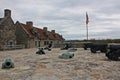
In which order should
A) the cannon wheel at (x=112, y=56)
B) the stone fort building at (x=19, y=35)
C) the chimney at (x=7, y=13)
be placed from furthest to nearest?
1. the chimney at (x=7, y=13)
2. the stone fort building at (x=19, y=35)
3. the cannon wheel at (x=112, y=56)

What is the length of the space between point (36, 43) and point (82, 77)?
47.3m

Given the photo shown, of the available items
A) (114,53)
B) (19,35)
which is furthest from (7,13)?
(114,53)

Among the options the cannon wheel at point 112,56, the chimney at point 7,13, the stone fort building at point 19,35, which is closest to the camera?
the cannon wheel at point 112,56

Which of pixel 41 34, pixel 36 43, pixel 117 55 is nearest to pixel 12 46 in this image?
pixel 36 43

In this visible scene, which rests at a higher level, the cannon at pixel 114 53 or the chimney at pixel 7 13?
the chimney at pixel 7 13

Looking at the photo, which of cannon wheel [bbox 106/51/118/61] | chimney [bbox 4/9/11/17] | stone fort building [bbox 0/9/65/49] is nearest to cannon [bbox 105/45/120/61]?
cannon wheel [bbox 106/51/118/61]

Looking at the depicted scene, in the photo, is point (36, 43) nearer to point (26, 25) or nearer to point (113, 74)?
point (26, 25)

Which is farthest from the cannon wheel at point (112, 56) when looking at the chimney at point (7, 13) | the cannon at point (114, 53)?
the chimney at point (7, 13)

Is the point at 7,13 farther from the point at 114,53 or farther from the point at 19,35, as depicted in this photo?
the point at 114,53

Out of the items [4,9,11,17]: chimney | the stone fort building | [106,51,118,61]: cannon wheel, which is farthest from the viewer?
[4,9,11,17]: chimney

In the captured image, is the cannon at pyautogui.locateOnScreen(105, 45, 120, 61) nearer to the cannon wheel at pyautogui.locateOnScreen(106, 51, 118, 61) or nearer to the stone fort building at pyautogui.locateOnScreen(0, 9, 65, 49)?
the cannon wheel at pyautogui.locateOnScreen(106, 51, 118, 61)

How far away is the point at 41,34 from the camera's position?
206 feet

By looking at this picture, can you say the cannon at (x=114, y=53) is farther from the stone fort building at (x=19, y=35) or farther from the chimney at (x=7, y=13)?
the chimney at (x=7, y=13)

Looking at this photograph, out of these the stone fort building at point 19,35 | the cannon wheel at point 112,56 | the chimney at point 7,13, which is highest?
the chimney at point 7,13
